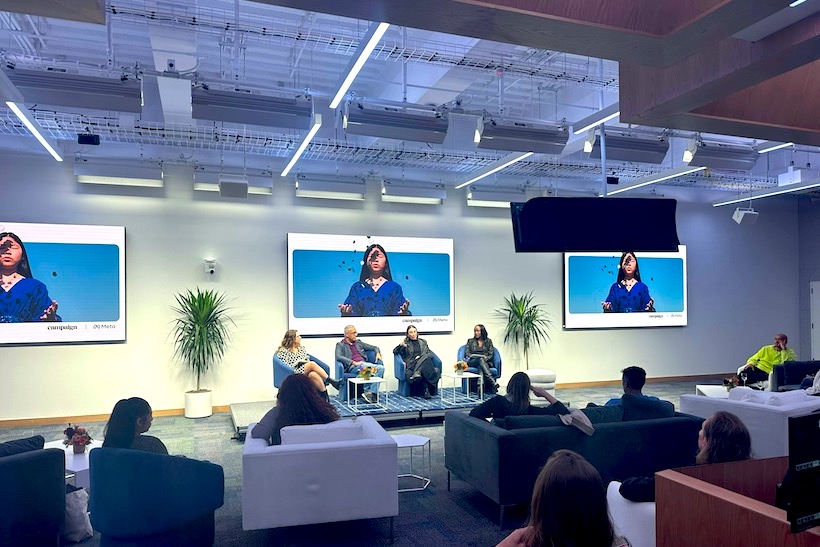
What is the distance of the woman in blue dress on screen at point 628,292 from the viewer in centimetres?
1177

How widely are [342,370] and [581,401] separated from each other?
4.00 meters

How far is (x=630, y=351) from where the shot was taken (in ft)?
39.0

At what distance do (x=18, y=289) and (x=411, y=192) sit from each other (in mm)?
5949

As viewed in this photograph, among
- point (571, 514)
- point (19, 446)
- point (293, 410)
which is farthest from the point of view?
point (293, 410)

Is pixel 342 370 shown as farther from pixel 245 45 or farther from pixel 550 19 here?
pixel 550 19

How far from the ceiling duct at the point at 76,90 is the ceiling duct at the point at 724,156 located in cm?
615

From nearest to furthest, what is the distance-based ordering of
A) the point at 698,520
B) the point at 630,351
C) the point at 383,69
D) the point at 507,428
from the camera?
1. the point at 698,520
2. the point at 507,428
3. the point at 383,69
4. the point at 630,351

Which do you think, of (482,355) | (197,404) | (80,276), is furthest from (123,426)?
(482,355)

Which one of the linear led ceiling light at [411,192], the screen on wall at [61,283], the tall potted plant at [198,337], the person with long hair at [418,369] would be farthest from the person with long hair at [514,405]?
the screen on wall at [61,283]

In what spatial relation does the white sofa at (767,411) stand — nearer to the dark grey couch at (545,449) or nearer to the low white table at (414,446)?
the dark grey couch at (545,449)

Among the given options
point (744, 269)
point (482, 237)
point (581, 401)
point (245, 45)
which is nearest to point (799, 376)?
point (581, 401)

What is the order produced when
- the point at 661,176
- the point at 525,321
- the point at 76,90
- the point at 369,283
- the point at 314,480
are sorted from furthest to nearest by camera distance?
1. the point at 525,321
2. the point at 369,283
3. the point at 661,176
4. the point at 76,90
5. the point at 314,480

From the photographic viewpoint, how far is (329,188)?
9.36 meters

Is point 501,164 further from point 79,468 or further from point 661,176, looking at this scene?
point 79,468
